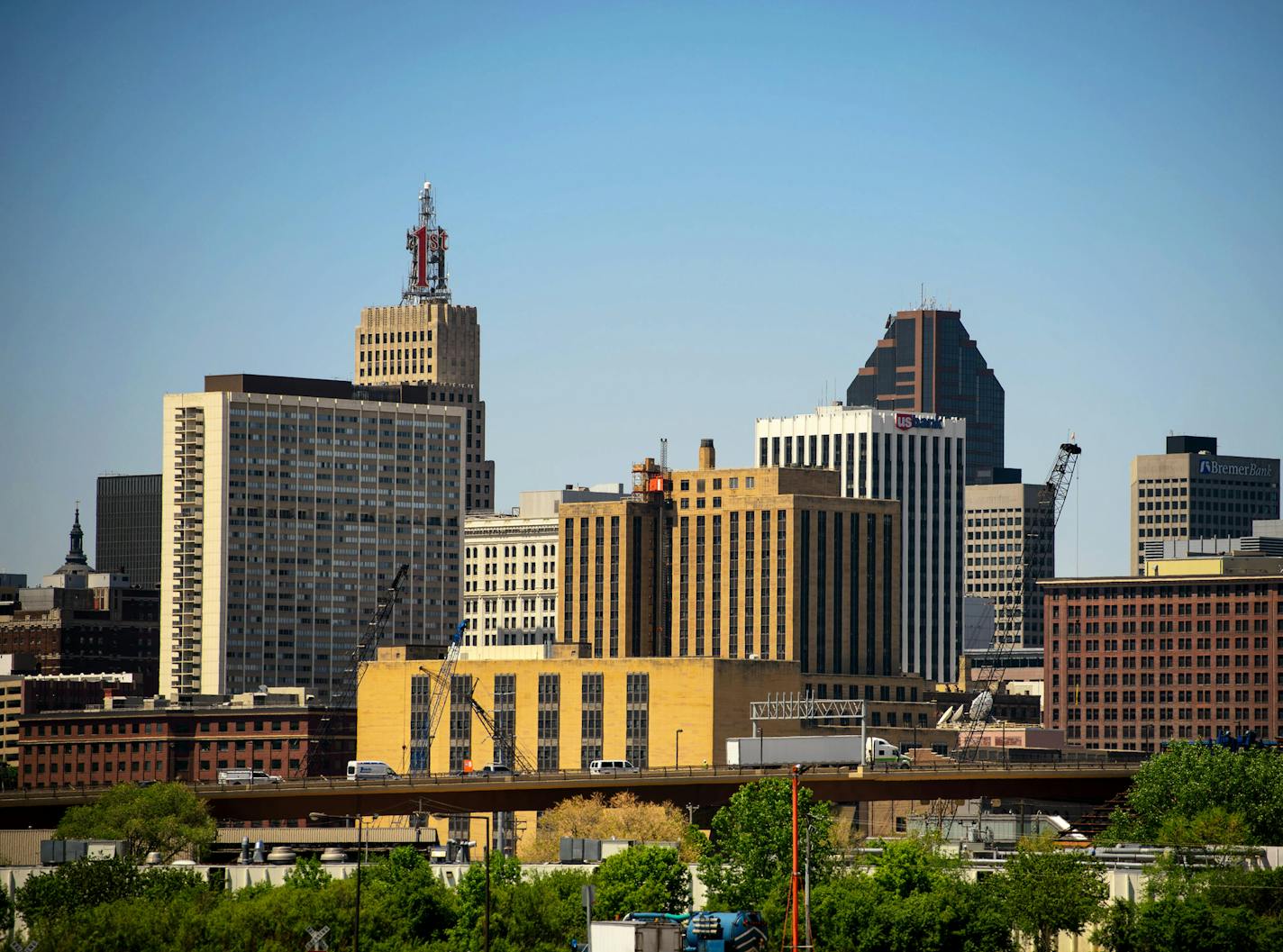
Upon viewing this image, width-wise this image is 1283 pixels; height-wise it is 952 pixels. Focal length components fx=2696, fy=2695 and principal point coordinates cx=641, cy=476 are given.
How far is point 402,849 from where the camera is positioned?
176 m

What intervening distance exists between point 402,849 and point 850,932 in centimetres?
3041

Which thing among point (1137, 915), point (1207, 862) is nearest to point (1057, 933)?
point (1137, 915)

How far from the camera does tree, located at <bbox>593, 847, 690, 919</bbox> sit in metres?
170

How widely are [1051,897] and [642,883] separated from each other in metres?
25.9

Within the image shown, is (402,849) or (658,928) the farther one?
(402,849)

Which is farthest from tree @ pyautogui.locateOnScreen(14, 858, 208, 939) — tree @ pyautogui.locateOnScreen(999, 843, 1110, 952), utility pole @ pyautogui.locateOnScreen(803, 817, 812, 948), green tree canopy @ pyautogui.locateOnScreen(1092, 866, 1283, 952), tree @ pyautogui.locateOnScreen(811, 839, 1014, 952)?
green tree canopy @ pyautogui.locateOnScreen(1092, 866, 1283, 952)

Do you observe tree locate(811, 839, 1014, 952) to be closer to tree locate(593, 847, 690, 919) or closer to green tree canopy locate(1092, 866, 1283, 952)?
green tree canopy locate(1092, 866, 1283, 952)

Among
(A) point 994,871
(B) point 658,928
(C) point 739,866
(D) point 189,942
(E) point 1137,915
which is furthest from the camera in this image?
(C) point 739,866

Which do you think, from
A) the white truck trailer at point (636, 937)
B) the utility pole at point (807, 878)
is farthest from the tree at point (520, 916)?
the white truck trailer at point (636, 937)

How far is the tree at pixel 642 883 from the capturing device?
16950cm

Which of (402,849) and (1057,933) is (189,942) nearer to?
(402,849)

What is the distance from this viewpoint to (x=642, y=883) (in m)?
173

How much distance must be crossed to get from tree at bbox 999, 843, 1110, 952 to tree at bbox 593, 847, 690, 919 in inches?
827

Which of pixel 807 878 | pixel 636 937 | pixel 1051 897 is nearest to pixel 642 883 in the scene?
pixel 1051 897
